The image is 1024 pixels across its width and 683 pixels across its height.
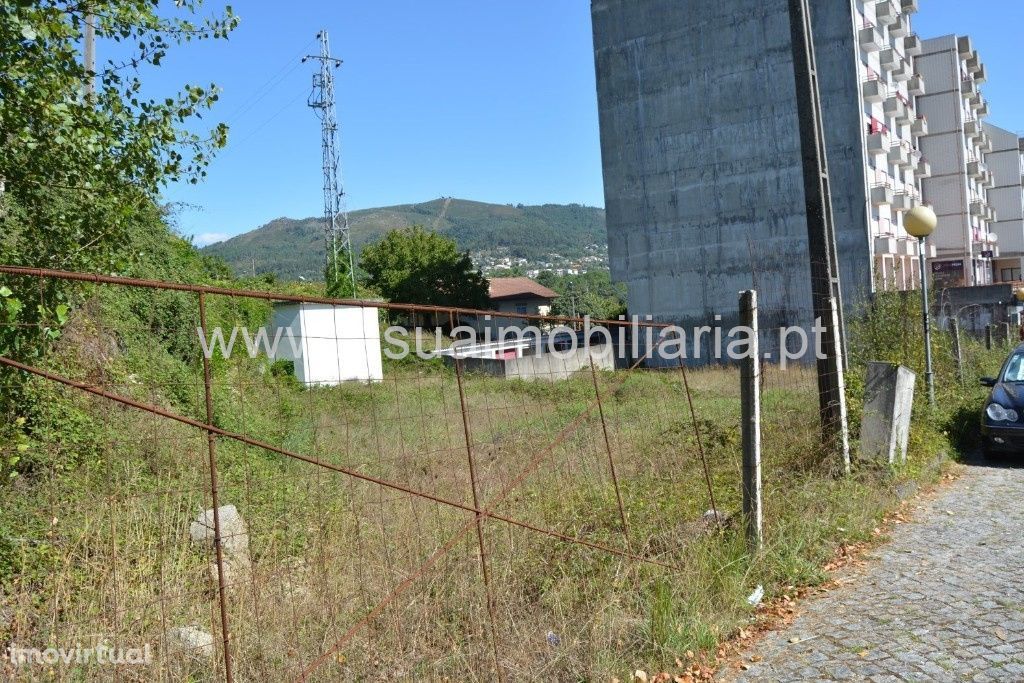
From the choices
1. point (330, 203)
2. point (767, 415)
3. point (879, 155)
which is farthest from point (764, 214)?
point (767, 415)

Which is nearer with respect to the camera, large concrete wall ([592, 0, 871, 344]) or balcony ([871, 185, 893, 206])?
large concrete wall ([592, 0, 871, 344])

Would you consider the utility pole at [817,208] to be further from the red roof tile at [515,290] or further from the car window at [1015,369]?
the red roof tile at [515,290]

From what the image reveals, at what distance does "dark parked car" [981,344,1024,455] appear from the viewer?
1034cm

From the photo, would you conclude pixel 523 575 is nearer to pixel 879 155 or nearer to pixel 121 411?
pixel 121 411

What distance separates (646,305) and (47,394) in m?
30.8

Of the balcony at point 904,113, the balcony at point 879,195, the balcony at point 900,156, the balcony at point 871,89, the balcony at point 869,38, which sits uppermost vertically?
the balcony at point 869,38

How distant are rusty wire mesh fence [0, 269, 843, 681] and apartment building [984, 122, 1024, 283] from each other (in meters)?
60.1

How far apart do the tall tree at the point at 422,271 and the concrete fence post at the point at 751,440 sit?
4720cm

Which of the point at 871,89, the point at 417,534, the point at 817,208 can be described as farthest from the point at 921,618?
the point at 871,89

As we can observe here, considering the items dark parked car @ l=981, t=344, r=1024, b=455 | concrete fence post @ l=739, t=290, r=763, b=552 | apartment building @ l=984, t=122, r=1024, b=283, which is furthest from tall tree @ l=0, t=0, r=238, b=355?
apartment building @ l=984, t=122, r=1024, b=283

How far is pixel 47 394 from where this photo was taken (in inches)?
293

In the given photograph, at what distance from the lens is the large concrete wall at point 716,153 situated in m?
31.5

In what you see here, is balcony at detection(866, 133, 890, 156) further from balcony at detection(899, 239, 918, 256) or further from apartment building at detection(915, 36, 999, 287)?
apartment building at detection(915, 36, 999, 287)

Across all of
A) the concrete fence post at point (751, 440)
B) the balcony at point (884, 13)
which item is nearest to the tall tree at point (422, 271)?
the balcony at point (884, 13)
